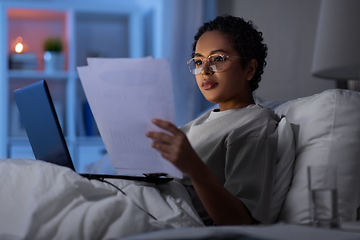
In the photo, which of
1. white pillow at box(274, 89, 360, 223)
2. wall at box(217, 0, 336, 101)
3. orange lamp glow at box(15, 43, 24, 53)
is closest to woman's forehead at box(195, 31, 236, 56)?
white pillow at box(274, 89, 360, 223)

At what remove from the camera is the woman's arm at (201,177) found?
74 cm

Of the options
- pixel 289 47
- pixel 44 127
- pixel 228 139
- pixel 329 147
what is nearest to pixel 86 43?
pixel 289 47

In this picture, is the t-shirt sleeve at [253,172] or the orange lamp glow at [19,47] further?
the orange lamp glow at [19,47]

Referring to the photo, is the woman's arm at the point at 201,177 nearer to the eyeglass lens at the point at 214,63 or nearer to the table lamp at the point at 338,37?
the eyeglass lens at the point at 214,63

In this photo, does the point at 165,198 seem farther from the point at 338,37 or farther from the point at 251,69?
the point at 338,37

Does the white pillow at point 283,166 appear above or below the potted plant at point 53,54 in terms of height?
below

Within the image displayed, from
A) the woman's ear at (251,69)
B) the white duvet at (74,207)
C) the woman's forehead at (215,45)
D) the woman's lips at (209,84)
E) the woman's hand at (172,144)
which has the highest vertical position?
the woman's forehead at (215,45)

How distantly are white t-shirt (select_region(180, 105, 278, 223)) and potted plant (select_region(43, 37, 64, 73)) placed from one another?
7.43 feet

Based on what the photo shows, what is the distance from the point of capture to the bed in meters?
0.63

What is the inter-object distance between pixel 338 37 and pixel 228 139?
2.35 ft

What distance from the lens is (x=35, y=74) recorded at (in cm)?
311

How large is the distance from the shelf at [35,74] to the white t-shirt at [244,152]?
7.30ft

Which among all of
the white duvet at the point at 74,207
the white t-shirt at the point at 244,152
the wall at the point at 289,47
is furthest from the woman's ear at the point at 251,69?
the wall at the point at 289,47

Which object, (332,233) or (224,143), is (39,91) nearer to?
(224,143)
